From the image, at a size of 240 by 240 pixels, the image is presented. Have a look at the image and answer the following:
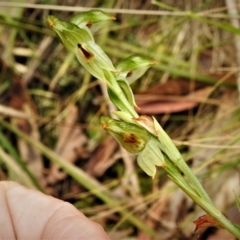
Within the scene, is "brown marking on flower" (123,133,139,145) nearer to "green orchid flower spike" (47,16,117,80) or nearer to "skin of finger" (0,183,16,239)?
"green orchid flower spike" (47,16,117,80)

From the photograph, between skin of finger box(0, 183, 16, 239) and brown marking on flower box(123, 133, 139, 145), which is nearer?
brown marking on flower box(123, 133, 139, 145)

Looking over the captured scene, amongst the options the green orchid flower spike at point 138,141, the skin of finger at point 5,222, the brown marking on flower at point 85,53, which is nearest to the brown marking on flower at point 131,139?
the green orchid flower spike at point 138,141

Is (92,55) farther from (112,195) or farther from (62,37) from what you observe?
(112,195)

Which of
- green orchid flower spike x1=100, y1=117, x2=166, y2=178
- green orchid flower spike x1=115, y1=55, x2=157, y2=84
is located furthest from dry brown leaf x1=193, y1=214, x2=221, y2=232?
green orchid flower spike x1=115, y1=55, x2=157, y2=84

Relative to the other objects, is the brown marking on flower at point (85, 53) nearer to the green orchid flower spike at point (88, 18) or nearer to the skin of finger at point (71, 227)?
the green orchid flower spike at point (88, 18)

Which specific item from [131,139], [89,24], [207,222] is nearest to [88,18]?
[89,24]

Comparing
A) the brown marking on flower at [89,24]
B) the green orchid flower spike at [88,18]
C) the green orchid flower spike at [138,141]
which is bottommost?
the green orchid flower spike at [138,141]

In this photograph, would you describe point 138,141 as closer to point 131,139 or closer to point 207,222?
point 131,139
